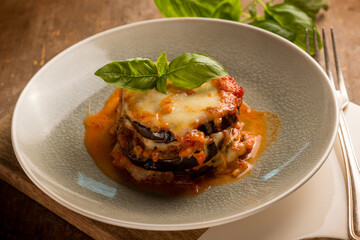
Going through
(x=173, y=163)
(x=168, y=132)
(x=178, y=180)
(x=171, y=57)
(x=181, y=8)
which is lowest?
(x=178, y=180)

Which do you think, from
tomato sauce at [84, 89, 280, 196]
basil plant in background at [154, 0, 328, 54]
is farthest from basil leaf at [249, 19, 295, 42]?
tomato sauce at [84, 89, 280, 196]

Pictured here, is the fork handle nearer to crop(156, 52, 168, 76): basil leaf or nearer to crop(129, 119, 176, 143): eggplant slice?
crop(129, 119, 176, 143): eggplant slice

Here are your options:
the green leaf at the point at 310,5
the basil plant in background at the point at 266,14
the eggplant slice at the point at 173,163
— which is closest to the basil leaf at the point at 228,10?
the basil plant in background at the point at 266,14

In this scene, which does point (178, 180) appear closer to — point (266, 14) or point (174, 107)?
point (174, 107)

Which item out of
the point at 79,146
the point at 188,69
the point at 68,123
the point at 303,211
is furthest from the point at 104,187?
the point at 303,211

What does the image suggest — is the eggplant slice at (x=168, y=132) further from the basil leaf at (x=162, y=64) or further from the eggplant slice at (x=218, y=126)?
the basil leaf at (x=162, y=64)

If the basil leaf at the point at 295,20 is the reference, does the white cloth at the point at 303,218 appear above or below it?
below

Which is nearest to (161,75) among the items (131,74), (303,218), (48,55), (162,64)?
(162,64)
